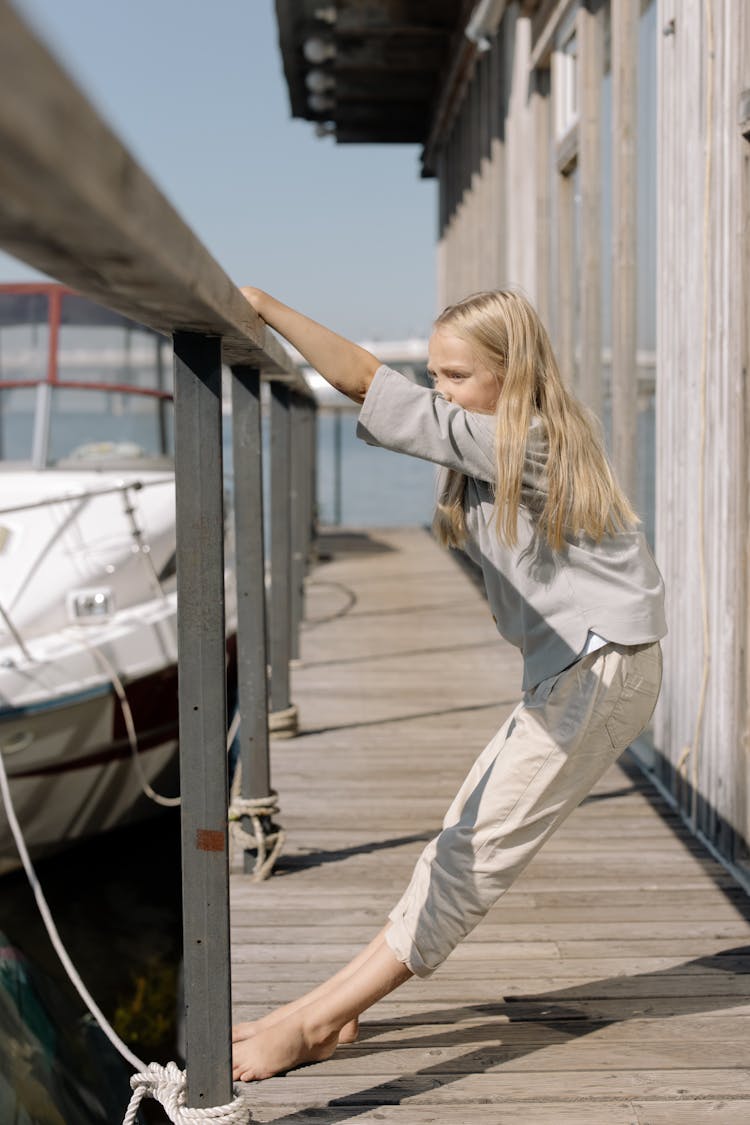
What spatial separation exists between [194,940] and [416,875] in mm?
504

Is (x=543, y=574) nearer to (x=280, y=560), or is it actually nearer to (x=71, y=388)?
(x=280, y=560)

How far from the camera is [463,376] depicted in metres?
2.33

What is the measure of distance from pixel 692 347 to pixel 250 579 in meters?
1.56

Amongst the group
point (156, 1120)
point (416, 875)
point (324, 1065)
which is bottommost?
point (156, 1120)

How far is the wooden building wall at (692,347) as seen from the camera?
3.57 metres

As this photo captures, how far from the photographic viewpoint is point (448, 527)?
8.02ft

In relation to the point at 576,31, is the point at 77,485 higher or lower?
lower

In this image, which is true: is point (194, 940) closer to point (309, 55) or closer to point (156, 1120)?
point (156, 1120)

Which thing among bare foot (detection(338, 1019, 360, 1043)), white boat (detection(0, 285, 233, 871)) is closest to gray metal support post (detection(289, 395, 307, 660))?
white boat (detection(0, 285, 233, 871))

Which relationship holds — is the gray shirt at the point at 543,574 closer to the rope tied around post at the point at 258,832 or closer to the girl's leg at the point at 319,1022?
the girl's leg at the point at 319,1022

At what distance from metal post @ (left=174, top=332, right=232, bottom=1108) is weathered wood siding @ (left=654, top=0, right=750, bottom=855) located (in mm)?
1945

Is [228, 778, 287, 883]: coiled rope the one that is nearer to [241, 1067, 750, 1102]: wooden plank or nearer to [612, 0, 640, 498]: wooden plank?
[241, 1067, 750, 1102]: wooden plank

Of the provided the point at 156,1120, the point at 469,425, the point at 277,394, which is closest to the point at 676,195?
the point at 277,394

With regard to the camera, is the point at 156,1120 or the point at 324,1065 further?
the point at 156,1120
